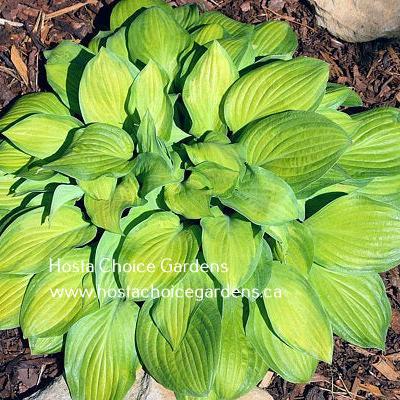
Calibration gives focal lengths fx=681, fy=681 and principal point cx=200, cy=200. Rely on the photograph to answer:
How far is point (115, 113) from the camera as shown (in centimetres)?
244

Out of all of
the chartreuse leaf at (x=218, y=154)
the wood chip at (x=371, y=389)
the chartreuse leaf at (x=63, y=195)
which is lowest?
the wood chip at (x=371, y=389)

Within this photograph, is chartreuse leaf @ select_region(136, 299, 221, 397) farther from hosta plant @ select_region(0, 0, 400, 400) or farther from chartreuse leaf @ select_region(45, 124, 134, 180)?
chartreuse leaf @ select_region(45, 124, 134, 180)

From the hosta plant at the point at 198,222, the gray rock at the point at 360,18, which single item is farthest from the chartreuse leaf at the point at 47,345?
the gray rock at the point at 360,18

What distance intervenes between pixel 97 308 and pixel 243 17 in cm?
176

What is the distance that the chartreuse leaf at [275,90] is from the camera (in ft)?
7.59

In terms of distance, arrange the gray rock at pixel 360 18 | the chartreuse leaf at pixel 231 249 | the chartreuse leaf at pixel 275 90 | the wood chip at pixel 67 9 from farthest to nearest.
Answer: the wood chip at pixel 67 9 < the gray rock at pixel 360 18 < the chartreuse leaf at pixel 275 90 < the chartreuse leaf at pixel 231 249

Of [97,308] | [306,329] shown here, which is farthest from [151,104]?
[306,329]

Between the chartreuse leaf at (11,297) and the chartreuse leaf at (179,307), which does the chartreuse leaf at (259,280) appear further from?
the chartreuse leaf at (11,297)

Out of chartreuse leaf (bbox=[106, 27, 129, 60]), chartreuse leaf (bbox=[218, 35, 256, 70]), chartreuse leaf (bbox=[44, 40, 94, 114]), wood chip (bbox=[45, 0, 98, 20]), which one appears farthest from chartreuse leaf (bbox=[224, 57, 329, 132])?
wood chip (bbox=[45, 0, 98, 20])

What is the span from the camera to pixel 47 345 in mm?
2518

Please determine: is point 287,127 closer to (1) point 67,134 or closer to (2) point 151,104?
(2) point 151,104

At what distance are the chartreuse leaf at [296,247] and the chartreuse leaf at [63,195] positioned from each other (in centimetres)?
69

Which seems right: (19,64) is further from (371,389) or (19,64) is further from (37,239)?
(371,389)

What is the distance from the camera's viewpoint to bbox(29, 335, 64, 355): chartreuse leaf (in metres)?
2.48
